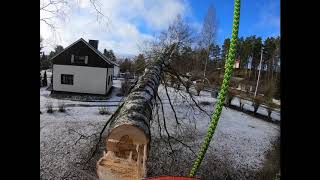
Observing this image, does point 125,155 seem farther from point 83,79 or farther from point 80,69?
point 80,69

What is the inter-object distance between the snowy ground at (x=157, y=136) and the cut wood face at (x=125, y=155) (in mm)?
5652

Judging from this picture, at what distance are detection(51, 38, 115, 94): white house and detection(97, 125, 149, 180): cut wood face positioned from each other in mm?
23573

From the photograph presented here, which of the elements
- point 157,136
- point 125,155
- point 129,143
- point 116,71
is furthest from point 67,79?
point 129,143

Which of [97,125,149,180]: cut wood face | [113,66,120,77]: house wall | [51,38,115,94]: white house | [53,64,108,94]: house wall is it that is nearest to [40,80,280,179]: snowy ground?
[53,64,108,94]: house wall

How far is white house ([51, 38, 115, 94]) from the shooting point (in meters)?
26.9

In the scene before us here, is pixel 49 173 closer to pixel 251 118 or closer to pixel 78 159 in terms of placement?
pixel 78 159

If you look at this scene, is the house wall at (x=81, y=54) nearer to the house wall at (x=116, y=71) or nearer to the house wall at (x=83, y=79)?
the house wall at (x=83, y=79)

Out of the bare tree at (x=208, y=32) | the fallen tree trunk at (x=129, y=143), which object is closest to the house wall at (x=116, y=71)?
the bare tree at (x=208, y=32)

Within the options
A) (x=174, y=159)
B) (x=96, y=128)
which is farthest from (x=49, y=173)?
(x=96, y=128)

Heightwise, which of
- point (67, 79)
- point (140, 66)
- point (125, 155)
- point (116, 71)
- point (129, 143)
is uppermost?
point (140, 66)

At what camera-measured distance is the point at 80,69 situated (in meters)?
27.2

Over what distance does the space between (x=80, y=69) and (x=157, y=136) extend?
548 inches

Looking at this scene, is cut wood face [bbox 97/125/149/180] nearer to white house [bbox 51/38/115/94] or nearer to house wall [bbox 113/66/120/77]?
white house [bbox 51/38/115/94]
